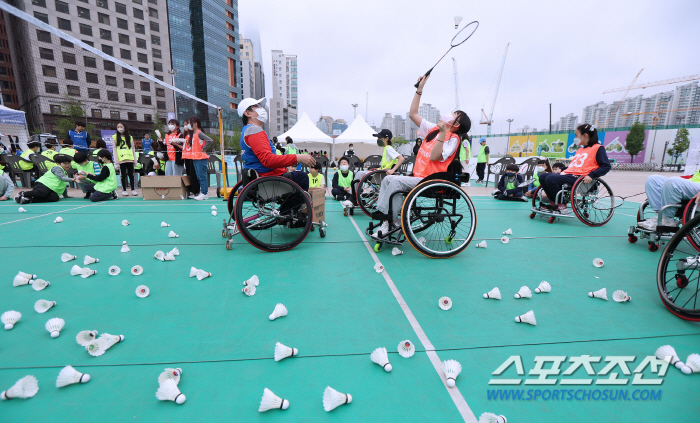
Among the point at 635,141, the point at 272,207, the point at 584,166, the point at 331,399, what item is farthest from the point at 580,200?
the point at 635,141

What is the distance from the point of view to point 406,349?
4.71 ft

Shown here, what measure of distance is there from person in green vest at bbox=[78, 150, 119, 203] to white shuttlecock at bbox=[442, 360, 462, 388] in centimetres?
728

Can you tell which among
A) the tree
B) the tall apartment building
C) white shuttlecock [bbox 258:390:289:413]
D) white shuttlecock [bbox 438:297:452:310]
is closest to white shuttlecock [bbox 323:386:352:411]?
white shuttlecock [bbox 258:390:289:413]

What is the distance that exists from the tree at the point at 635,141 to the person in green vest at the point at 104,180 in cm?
3965

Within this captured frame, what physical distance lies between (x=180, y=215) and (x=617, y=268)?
5.65m

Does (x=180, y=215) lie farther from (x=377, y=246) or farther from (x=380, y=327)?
(x=380, y=327)

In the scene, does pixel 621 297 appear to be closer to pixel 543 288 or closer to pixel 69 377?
pixel 543 288

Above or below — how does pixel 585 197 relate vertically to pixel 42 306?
above

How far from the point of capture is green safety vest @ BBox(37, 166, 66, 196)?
19.2 feet

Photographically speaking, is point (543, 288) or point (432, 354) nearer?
point (432, 354)

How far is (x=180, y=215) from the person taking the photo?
4.79 m

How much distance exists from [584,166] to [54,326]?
5.71 meters

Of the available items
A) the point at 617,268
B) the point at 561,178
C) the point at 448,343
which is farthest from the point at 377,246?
the point at 561,178

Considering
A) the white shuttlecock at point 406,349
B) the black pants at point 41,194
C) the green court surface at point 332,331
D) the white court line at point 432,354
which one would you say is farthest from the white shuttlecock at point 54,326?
the black pants at point 41,194
